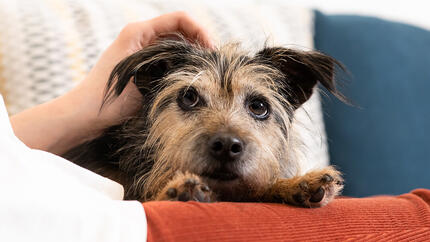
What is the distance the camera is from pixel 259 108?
1885 millimetres

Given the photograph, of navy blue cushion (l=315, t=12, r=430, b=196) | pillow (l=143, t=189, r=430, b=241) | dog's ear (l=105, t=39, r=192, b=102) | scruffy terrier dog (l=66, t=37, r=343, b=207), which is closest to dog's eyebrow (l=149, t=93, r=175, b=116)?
scruffy terrier dog (l=66, t=37, r=343, b=207)

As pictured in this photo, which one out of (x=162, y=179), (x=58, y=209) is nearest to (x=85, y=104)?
(x=162, y=179)

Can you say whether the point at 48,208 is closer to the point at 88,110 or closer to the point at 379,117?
the point at 88,110

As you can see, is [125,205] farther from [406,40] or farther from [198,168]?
[406,40]

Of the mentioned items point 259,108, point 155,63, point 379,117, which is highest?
point 155,63

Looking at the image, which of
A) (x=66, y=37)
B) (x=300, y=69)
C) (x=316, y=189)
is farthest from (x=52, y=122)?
(x=316, y=189)

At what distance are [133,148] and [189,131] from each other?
0.34 m

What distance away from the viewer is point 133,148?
1.87m

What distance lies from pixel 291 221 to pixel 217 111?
722 mm

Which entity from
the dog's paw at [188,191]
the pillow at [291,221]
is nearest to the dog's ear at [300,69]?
the pillow at [291,221]

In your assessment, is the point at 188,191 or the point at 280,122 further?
Result: the point at 280,122

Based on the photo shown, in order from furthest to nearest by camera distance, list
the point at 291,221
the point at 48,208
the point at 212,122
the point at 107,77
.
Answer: the point at 107,77 → the point at 212,122 → the point at 291,221 → the point at 48,208

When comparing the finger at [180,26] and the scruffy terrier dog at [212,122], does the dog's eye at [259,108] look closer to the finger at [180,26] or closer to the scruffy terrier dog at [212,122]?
the scruffy terrier dog at [212,122]

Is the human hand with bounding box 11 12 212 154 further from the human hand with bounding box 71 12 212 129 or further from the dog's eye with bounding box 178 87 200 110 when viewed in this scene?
the dog's eye with bounding box 178 87 200 110
